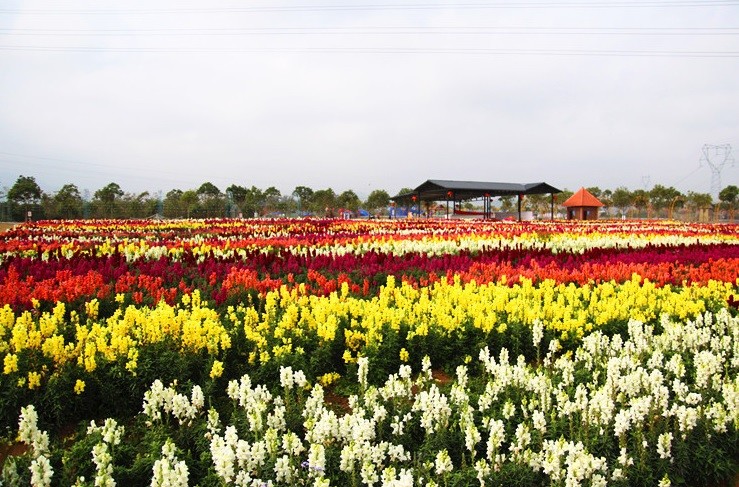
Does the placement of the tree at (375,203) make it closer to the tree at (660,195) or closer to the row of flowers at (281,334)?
the tree at (660,195)

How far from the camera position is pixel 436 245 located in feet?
42.4

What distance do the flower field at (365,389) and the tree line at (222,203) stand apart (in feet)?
123

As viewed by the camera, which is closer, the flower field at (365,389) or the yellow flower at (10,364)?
the flower field at (365,389)

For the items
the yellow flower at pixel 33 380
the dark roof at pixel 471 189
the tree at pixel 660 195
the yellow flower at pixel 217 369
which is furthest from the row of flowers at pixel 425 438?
the tree at pixel 660 195

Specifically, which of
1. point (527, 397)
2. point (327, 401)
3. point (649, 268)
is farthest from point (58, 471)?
point (649, 268)

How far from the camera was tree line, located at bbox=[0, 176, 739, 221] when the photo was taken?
41156 millimetres

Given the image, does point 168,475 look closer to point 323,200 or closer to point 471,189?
point 471,189

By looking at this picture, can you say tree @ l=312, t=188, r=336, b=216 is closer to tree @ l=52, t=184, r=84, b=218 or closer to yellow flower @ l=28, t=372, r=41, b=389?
tree @ l=52, t=184, r=84, b=218

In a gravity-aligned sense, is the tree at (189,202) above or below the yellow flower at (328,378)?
above

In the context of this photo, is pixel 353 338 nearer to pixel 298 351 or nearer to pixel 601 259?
pixel 298 351

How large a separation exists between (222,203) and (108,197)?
14.3m

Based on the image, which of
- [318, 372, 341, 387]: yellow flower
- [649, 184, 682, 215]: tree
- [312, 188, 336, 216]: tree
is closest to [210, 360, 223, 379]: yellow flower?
[318, 372, 341, 387]: yellow flower

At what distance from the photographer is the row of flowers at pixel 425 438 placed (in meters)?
2.72

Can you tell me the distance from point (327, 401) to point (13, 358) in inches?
89.0
